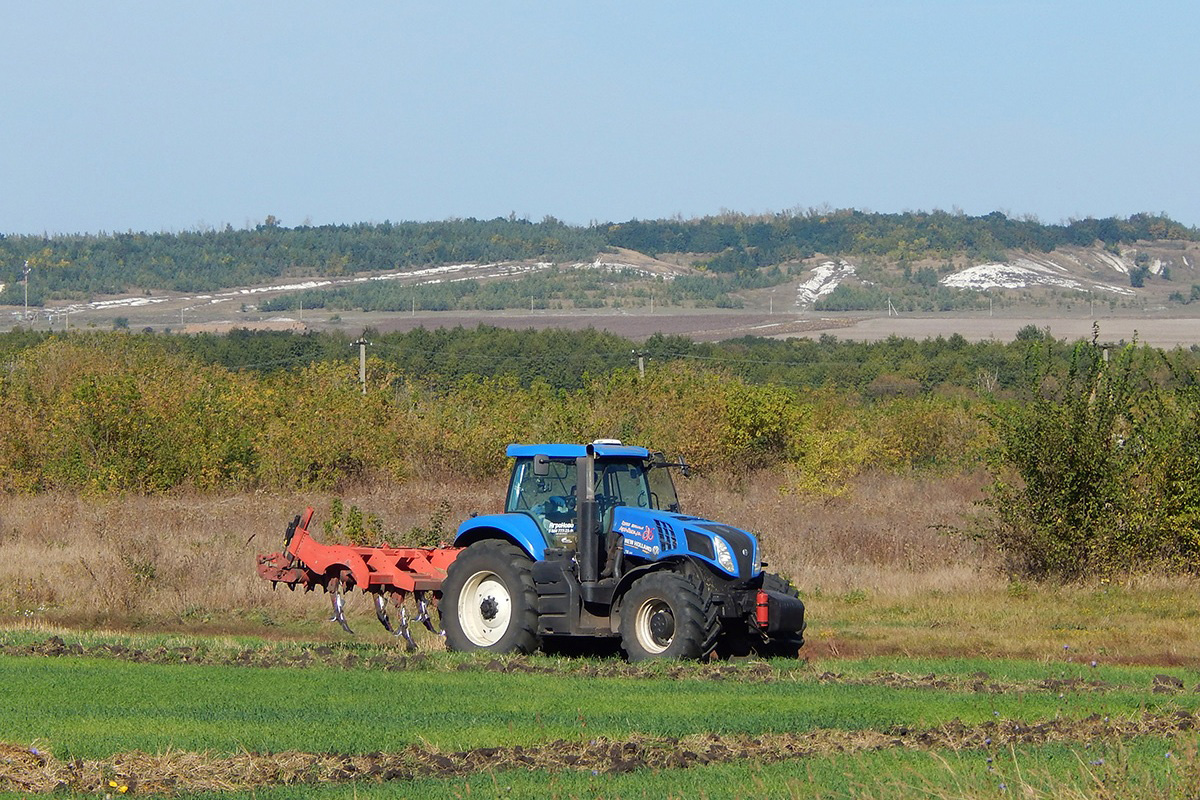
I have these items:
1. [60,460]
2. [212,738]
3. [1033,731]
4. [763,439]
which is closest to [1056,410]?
[1033,731]

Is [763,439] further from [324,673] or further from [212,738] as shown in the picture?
[212,738]

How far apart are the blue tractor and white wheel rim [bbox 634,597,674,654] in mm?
12

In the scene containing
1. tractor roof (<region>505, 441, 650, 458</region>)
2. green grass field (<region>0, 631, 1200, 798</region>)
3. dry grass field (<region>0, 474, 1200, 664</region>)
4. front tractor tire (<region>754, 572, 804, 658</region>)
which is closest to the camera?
green grass field (<region>0, 631, 1200, 798</region>)

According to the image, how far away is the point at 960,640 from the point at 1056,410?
608 cm

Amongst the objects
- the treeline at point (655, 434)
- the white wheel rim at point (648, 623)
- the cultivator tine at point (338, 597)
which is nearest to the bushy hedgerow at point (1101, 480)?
the treeline at point (655, 434)

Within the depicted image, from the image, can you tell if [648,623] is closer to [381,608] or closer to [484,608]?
[484,608]

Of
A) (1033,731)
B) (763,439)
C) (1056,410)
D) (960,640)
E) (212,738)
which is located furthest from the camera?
(763,439)

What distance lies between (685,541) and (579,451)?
4.72ft

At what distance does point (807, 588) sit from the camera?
21.3m

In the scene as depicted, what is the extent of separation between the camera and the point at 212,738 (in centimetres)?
920

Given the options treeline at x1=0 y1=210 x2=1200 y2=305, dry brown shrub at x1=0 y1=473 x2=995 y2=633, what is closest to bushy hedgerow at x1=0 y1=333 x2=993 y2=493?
dry brown shrub at x1=0 y1=473 x2=995 y2=633

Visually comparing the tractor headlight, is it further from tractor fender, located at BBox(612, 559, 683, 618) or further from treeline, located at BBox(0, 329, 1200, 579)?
treeline, located at BBox(0, 329, 1200, 579)

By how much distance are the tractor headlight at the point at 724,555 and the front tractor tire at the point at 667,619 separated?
0.35 metres

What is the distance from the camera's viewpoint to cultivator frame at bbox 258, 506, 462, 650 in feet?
48.6
